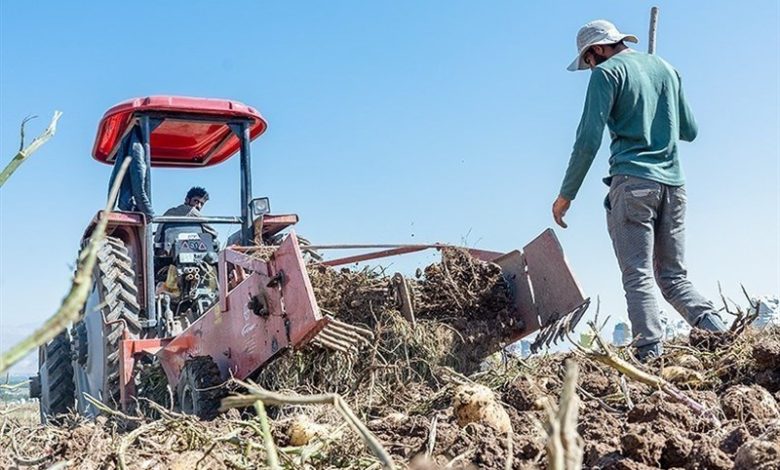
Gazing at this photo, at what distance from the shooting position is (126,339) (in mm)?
Result: 5566

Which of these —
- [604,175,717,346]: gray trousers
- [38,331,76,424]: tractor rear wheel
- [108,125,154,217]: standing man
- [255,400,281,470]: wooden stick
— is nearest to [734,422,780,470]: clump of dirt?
[255,400,281,470]: wooden stick

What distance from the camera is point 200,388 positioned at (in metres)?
4.70

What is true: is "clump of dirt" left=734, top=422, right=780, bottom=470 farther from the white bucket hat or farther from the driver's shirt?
the driver's shirt

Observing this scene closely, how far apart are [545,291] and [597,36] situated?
1.50 meters

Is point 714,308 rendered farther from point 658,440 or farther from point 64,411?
point 64,411

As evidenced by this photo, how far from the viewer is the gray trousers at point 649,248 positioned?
4273 millimetres

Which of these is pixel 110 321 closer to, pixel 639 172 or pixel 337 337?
pixel 337 337

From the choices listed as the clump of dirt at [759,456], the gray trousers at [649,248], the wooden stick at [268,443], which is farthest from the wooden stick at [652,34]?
the wooden stick at [268,443]

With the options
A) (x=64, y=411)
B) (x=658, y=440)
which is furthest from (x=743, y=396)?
(x=64, y=411)

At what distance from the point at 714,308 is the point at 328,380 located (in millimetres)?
2030

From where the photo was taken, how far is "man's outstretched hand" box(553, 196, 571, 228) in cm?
459

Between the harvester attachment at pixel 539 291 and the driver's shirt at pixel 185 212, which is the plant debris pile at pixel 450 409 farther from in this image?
the driver's shirt at pixel 185 212

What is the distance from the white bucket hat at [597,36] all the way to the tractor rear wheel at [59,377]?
457 cm

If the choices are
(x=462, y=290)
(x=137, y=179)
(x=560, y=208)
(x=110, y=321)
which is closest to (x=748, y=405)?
(x=560, y=208)
